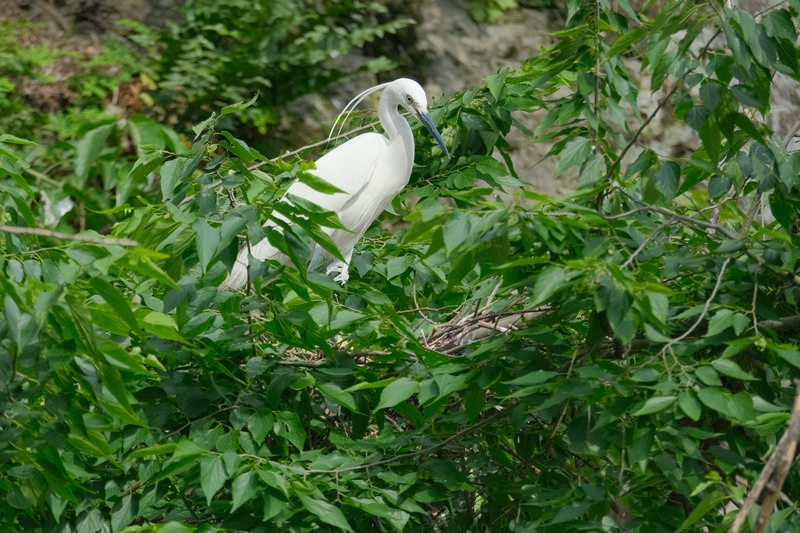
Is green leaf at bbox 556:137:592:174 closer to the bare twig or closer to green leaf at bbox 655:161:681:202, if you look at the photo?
green leaf at bbox 655:161:681:202

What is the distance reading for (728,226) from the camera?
2387 millimetres

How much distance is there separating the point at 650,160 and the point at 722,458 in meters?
0.57

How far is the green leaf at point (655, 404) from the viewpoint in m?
1.40

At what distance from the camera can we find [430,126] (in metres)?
2.91

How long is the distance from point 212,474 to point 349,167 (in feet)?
5.80

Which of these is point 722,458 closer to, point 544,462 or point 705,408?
point 705,408

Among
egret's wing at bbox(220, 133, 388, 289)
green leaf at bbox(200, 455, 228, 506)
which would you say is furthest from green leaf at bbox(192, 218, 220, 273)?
egret's wing at bbox(220, 133, 388, 289)

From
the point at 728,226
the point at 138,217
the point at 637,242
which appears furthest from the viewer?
the point at 728,226

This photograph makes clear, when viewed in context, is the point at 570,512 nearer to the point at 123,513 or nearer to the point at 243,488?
the point at 243,488

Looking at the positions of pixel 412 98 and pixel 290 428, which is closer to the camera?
pixel 290 428

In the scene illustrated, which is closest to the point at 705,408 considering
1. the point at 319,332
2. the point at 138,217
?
the point at 319,332

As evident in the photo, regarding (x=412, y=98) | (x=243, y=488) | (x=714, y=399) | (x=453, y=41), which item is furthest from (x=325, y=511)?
(x=453, y=41)

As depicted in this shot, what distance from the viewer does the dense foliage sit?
1479mm

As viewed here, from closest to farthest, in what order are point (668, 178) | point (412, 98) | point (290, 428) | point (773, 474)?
point (773, 474) → point (668, 178) → point (290, 428) → point (412, 98)
